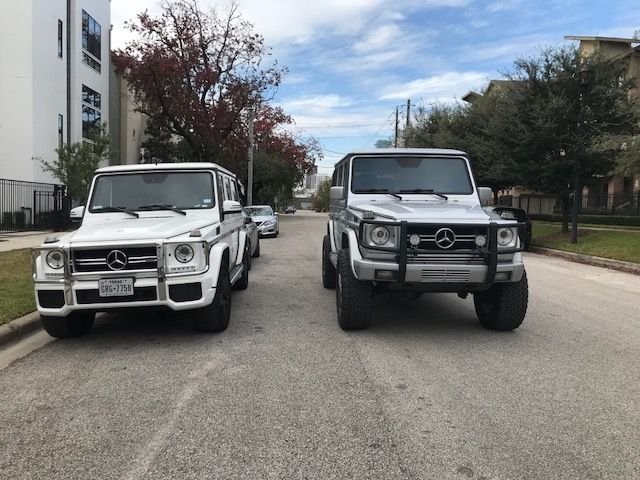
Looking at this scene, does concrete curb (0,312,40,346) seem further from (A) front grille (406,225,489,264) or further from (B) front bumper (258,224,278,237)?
(B) front bumper (258,224,278,237)

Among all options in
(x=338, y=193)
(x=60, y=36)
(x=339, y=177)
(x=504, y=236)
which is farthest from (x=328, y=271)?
(x=60, y=36)

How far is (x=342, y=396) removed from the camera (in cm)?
446

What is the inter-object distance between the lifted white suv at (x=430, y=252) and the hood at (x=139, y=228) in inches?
71.8

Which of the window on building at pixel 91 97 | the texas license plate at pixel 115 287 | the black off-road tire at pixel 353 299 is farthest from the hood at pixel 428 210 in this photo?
the window on building at pixel 91 97

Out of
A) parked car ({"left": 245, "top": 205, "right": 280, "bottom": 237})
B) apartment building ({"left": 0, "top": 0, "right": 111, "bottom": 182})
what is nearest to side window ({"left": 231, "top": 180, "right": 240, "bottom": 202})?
parked car ({"left": 245, "top": 205, "right": 280, "bottom": 237})

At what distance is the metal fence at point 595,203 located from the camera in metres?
28.9

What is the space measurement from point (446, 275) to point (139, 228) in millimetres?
3284

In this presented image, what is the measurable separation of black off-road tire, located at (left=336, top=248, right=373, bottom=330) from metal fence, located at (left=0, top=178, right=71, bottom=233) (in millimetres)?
19001

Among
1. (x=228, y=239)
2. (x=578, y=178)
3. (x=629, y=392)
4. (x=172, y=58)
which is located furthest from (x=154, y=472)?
(x=172, y=58)

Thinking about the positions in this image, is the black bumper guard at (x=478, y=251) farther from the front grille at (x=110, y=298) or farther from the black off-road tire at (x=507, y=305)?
the front grille at (x=110, y=298)

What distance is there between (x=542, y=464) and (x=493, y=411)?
80 centimetres

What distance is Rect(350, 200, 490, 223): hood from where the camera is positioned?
596cm

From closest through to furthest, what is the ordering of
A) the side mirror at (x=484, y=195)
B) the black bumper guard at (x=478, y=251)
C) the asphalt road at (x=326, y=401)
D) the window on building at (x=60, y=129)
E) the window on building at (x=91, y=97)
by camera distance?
the asphalt road at (x=326, y=401), the black bumper guard at (x=478, y=251), the side mirror at (x=484, y=195), the window on building at (x=60, y=129), the window on building at (x=91, y=97)

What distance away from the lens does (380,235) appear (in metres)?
6.05
